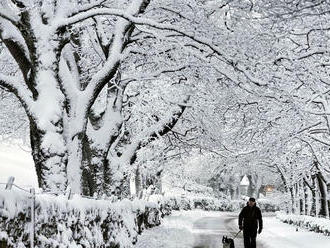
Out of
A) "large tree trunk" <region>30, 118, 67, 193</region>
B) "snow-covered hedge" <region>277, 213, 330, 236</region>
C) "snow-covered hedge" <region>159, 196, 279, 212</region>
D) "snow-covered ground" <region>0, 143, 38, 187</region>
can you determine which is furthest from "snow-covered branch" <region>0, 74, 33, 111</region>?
"snow-covered ground" <region>0, 143, 38, 187</region>

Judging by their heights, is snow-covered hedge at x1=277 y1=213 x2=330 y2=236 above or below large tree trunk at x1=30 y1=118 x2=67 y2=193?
below

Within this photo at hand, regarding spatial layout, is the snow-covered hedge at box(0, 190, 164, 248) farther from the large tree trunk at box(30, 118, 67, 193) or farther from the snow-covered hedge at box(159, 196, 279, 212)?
the snow-covered hedge at box(159, 196, 279, 212)

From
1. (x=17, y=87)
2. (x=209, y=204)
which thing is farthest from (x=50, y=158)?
(x=209, y=204)

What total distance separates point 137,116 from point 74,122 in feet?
33.7

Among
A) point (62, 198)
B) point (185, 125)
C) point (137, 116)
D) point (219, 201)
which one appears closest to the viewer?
point (62, 198)

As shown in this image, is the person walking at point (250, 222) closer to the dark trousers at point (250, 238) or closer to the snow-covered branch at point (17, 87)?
the dark trousers at point (250, 238)

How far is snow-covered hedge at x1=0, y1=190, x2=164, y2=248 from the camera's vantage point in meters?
7.28

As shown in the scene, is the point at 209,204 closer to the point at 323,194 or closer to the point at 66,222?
the point at 323,194

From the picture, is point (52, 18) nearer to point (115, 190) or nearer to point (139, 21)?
point (139, 21)

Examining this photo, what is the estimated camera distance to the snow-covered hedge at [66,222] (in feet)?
23.9

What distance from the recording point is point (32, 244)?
805 centimetres

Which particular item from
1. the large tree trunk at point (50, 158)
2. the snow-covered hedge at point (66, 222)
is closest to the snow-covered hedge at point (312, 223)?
the snow-covered hedge at point (66, 222)

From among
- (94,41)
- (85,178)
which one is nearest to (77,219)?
(85,178)

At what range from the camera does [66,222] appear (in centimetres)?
1007
